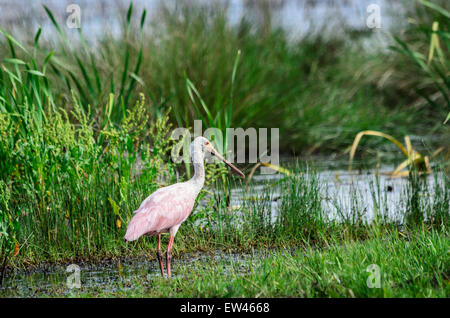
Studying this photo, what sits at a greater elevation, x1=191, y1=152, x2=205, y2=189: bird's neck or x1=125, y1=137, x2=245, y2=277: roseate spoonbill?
x1=191, y1=152, x2=205, y2=189: bird's neck

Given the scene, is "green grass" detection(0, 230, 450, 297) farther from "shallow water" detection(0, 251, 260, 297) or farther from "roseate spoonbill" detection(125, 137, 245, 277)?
"roseate spoonbill" detection(125, 137, 245, 277)

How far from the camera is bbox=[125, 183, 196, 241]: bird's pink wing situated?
482 cm

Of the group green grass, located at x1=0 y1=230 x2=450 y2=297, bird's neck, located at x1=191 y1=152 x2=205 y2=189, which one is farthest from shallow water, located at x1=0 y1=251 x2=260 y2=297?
bird's neck, located at x1=191 y1=152 x2=205 y2=189

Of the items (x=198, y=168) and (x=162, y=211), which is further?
(x=198, y=168)

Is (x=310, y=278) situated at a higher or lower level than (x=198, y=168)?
lower


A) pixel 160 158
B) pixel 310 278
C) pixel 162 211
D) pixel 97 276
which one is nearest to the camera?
pixel 310 278

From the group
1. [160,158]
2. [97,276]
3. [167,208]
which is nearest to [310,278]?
[167,208]

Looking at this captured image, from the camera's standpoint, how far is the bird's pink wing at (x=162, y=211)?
15.8 feet

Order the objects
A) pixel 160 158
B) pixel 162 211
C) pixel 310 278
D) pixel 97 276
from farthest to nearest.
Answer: pixel 160 158
pixel 97 276
pixel 162 211
pixel 310 278

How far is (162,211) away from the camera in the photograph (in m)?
4.92

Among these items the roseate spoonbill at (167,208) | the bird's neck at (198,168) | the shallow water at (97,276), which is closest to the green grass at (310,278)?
the shallow water at (97,276)

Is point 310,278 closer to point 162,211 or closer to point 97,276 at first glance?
point 162,211

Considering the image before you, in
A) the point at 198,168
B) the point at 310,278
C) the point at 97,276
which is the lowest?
the point at 97,276
